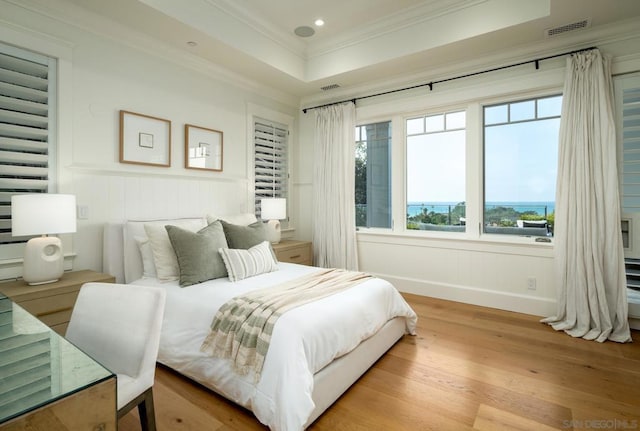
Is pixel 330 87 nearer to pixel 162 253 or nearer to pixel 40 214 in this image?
pixel 162 253

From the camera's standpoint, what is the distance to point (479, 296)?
12.1 ft

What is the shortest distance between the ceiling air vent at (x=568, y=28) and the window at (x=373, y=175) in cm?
184

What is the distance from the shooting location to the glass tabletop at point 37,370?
0.75 metres

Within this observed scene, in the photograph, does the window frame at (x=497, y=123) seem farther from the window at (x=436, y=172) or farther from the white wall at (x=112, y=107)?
the white wall at (x=112, y=107)

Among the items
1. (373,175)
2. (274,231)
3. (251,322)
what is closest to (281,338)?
(251,322)

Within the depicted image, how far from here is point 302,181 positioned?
16.4 ft

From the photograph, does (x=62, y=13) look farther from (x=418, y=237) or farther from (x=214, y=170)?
(x=418, y=237)

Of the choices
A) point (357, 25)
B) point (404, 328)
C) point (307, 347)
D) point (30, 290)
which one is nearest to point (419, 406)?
point (307, 347)

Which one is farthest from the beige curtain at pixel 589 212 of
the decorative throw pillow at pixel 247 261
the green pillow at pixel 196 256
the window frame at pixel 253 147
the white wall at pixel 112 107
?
the white wall at pixel 112 107

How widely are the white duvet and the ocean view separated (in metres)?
1.75

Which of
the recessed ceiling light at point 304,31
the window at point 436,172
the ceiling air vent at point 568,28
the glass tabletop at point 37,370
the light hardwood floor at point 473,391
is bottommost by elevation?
the light hardwood floor at point 473,391

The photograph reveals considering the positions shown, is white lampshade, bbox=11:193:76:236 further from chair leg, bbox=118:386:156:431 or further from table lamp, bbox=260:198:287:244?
table lamp, bbox=260:198:287:244

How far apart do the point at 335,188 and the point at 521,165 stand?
7.20 feet

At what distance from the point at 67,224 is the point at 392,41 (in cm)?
346
